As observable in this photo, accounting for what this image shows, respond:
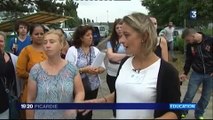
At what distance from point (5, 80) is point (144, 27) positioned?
2380mm

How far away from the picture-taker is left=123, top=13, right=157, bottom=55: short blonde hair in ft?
8.89

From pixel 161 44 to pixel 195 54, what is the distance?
237cm

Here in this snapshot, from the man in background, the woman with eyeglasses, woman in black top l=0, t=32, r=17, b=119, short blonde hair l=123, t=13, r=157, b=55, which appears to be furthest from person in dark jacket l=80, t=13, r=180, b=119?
the man in background

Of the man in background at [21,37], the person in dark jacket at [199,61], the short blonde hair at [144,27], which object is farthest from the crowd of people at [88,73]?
the person in dark jacket at [199,61]

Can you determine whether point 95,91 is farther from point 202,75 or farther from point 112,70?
point 202,75

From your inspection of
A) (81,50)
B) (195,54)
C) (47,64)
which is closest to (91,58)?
(81,50)

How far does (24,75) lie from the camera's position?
5.14 m

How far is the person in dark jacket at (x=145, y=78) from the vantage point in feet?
8.80

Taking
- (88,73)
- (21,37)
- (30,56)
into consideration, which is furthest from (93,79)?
(21,37)

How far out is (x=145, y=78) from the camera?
274cm

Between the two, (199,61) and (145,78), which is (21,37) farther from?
(145,78)

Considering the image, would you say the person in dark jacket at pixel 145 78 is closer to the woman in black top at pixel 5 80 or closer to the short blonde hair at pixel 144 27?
the short blonde hair at pixel 144 27

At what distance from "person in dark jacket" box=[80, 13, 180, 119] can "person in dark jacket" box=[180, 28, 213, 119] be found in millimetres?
4742

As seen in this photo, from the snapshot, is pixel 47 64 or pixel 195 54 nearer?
pixel 47 64
